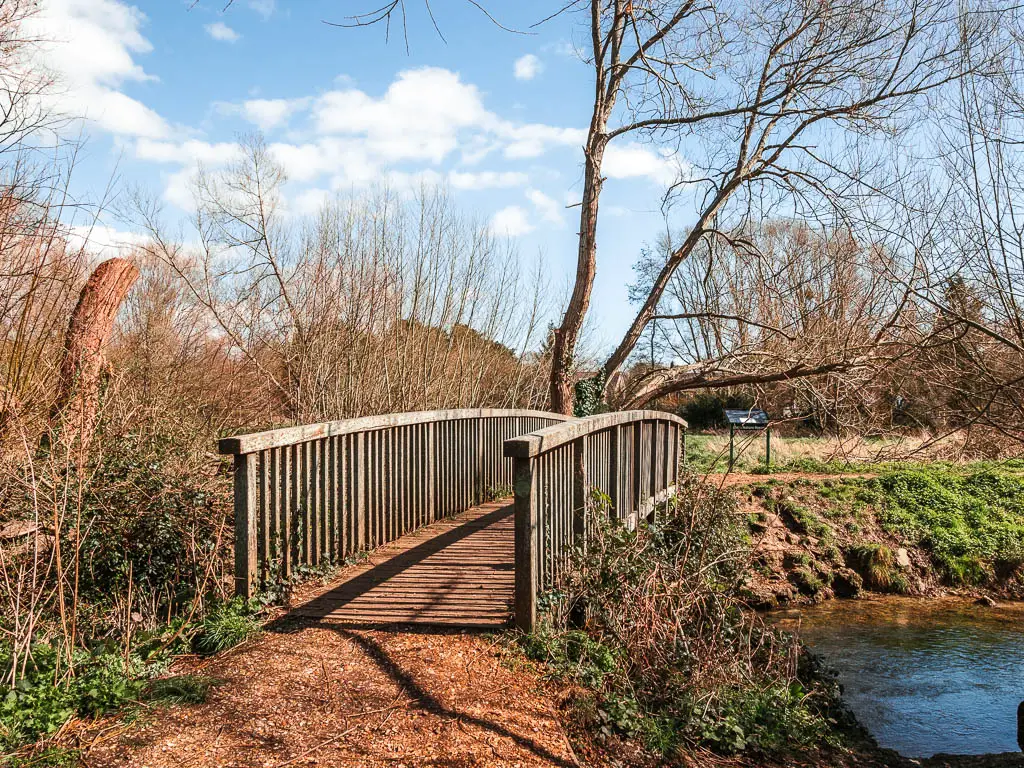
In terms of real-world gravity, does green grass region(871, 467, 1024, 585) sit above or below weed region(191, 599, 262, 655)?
below

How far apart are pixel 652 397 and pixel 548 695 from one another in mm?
13974

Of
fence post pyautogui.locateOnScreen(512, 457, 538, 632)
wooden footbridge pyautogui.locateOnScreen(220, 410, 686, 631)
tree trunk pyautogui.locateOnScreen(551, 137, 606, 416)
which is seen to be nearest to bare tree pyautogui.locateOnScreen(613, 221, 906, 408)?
tree trunk pyautogui.locateOnScreen(551, 137, 606, 416)

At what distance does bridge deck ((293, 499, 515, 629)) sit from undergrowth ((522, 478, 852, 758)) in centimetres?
51

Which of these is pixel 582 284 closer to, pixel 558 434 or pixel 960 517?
pixel 960 517

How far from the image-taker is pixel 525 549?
461 cm

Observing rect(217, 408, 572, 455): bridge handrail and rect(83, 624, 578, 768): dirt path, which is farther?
rect(217, 408, 572, 455): bridge handrail

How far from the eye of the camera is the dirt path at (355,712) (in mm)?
3236

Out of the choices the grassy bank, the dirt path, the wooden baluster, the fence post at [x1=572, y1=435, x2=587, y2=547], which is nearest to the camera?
the dirt path

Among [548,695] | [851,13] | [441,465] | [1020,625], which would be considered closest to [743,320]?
[851,13]

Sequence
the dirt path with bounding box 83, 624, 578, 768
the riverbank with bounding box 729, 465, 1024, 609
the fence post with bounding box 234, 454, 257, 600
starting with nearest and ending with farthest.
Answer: the dirt path with bounding box 83, 624, 578, 768, the fence post with bounding box 234, 454, 257, 600, the riverbank with bounding box 729, 465, 1024, 609

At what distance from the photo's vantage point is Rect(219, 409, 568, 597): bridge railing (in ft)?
15.9

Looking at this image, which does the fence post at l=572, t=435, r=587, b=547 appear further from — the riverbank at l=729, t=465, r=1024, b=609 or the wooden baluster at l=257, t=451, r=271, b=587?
the riverbank at l=729, t=465, r=1024, b=609

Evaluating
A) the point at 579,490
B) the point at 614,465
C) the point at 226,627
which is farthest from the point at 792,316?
the point at 226,627

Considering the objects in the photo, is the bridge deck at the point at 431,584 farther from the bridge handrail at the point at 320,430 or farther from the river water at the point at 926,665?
the river water at the point at 926,665
